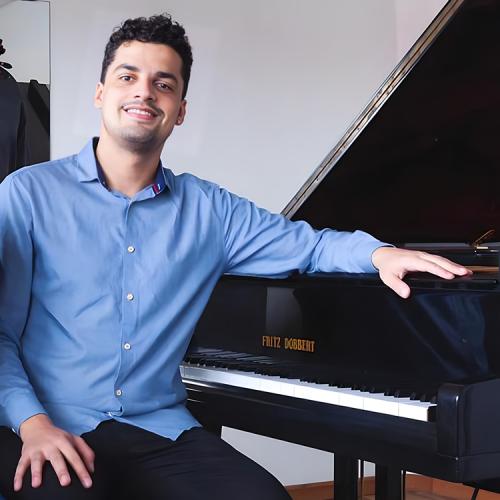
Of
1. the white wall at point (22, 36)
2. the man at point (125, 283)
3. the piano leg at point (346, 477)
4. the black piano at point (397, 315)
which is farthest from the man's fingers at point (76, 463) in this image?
the white wall at point (22, 36)

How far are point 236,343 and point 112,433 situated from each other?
67 cm

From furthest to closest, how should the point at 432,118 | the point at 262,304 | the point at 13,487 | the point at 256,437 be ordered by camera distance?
the point at 256,437 → the point at 432,118 → the point at 262,304 → the point at 13,487

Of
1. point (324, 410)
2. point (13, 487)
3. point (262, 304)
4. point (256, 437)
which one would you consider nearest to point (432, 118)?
point (262, 304)

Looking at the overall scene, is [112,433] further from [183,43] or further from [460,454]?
[183,43]

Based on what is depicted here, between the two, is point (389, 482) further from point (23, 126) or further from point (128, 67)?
point (23, 126)

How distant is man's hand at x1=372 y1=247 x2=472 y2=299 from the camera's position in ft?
7.07

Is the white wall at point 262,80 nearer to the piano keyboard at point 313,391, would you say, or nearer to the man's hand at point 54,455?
the piano keyboard at point 313,391

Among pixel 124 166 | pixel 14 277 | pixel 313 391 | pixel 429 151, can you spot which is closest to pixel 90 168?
pixel 124 166

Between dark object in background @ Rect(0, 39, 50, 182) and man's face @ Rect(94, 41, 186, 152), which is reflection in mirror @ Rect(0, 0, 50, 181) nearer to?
dark object in background @ Rect(0, 39, 50, 182)

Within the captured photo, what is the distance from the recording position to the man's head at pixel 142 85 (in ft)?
7.25

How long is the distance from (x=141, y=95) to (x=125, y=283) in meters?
0.41

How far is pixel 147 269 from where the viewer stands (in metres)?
2.23

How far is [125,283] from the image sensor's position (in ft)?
7.19

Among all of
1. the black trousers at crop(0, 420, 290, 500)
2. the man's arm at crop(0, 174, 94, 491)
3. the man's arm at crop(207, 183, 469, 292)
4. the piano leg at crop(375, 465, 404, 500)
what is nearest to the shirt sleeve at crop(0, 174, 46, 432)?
the man's arm at crop(0, 174, 94, 491)
